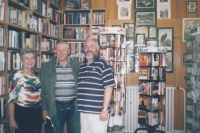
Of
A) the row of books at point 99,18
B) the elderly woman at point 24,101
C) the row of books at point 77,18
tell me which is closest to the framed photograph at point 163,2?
the row of books at point 99,18

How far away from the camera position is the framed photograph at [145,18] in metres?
4.39

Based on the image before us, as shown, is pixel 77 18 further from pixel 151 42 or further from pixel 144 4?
pixel 151 42

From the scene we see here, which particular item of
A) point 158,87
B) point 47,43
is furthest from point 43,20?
point 158,87

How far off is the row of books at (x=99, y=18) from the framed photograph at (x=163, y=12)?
1214 mm

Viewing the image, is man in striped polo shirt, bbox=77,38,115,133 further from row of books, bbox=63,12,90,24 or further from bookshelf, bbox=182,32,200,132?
row of books, bbox=63,12,90,24

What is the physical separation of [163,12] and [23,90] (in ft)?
11.5

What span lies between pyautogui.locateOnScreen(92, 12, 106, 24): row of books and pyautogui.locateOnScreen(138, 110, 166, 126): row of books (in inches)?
83.3

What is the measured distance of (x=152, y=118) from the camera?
3.64m

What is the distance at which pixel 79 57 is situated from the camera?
14.7 feet

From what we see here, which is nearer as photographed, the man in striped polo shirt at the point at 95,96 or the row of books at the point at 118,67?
the man in striped polo shirt at the point at 95,96

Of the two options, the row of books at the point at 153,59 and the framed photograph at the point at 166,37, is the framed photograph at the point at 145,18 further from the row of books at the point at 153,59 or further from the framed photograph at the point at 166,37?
the row of books at the point at 153,59

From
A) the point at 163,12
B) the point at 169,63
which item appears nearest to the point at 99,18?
the point at 163,12

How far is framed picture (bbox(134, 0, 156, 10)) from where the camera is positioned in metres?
4.39

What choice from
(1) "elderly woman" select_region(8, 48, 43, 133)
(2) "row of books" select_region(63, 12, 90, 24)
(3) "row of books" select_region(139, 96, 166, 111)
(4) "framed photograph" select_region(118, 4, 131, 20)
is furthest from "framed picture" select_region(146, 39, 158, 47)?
(1) "elderly woman" select_region(8, 48, 43, 133)
